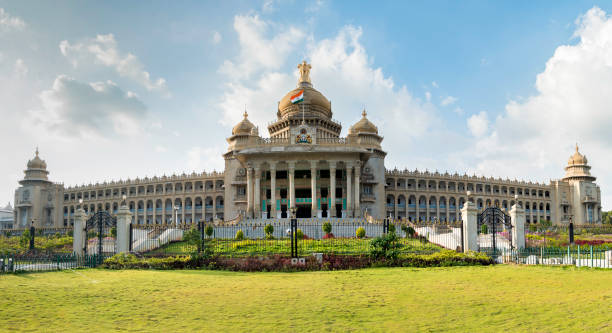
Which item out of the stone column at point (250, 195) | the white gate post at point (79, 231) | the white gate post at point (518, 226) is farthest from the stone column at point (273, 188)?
the white gate post at point (518, 226)

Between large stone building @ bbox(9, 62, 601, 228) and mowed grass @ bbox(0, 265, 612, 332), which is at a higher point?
large stone building @ bbox(9, 62, 601, 228)

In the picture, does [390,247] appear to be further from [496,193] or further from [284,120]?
[496,193]

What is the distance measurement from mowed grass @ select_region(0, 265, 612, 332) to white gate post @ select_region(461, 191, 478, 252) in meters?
6.00

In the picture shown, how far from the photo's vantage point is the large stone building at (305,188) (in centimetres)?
4578

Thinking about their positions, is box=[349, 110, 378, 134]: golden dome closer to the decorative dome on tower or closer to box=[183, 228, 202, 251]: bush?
the decorative dome on tower

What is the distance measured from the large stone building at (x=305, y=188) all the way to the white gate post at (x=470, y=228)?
22.9m

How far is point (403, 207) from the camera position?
6788 cm

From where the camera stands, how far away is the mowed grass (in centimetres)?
837

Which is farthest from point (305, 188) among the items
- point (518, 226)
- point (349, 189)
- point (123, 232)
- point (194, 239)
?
point (194, 239)

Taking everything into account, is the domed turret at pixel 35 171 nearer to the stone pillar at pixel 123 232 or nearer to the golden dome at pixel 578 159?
the stone pillar at pixel 123 232

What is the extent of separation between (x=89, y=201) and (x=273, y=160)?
43361 millimetres

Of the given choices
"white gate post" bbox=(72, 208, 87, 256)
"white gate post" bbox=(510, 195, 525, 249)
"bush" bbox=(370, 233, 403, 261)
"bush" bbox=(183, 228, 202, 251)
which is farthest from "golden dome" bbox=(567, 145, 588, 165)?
"white gate post" bbox=(72, 208, 87, 256)

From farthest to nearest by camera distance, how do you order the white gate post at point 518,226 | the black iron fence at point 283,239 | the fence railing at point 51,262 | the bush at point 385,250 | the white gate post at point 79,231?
the white gate post at point 518,226, the white gate post at point 79,231, the black iron fence at point 283,239, the bush at point 385,250, the fence railing at point 51,262

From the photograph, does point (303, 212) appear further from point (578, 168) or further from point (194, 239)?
point (578, 168)
